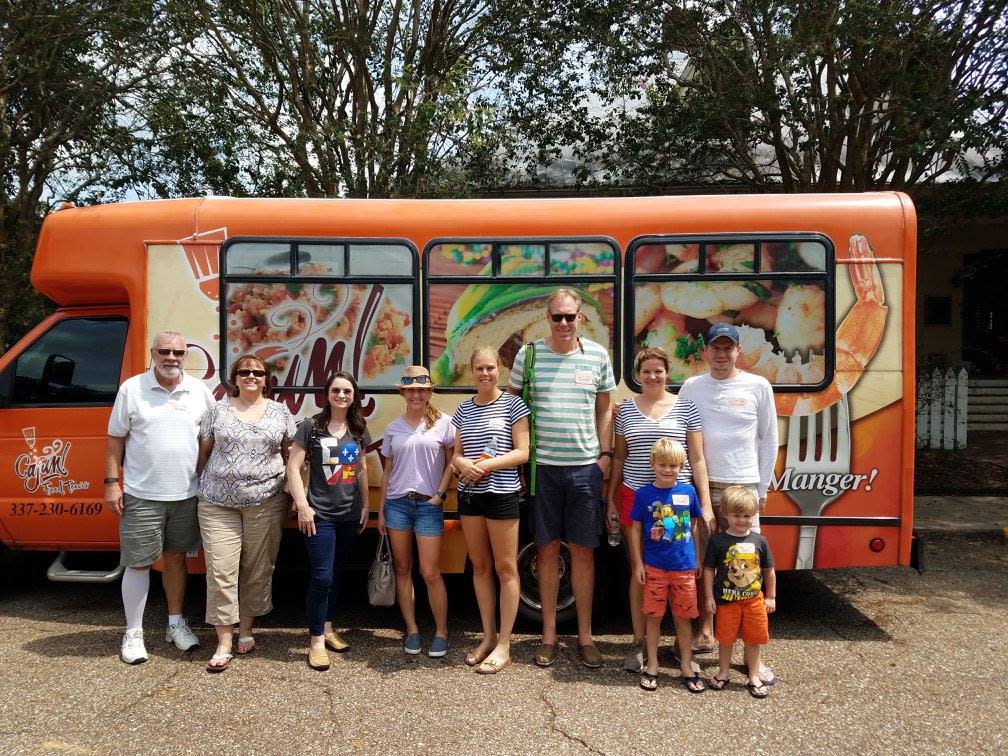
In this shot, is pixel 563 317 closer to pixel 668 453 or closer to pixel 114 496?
pixel 668 453

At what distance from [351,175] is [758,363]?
630 cm

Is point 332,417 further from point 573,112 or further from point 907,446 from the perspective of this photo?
point 573,112

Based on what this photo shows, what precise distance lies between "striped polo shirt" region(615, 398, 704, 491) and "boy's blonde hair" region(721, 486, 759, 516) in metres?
0.24

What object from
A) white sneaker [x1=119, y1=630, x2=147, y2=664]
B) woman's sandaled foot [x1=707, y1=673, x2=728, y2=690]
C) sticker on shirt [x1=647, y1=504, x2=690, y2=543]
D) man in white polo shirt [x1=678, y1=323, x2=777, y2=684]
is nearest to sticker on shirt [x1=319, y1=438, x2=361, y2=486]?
white sneaker [x1=119, y1=630, x2=147, y2=664]

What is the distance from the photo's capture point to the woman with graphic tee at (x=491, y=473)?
3852mm

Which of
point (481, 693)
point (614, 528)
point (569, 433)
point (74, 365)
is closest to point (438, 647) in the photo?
point (481, 693)

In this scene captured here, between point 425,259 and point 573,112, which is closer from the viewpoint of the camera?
point 425,259

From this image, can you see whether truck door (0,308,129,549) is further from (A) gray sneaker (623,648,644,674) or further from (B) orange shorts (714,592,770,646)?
(B) orange shorts (714,592,770,646)

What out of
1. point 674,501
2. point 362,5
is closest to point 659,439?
point 674,501

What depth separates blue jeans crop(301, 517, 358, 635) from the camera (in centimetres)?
402

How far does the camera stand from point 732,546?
147 inches

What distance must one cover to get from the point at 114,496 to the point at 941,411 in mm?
10864

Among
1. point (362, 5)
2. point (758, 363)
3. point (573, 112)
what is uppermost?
point (362, 5)

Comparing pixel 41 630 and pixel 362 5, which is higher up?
pixel 362 5
